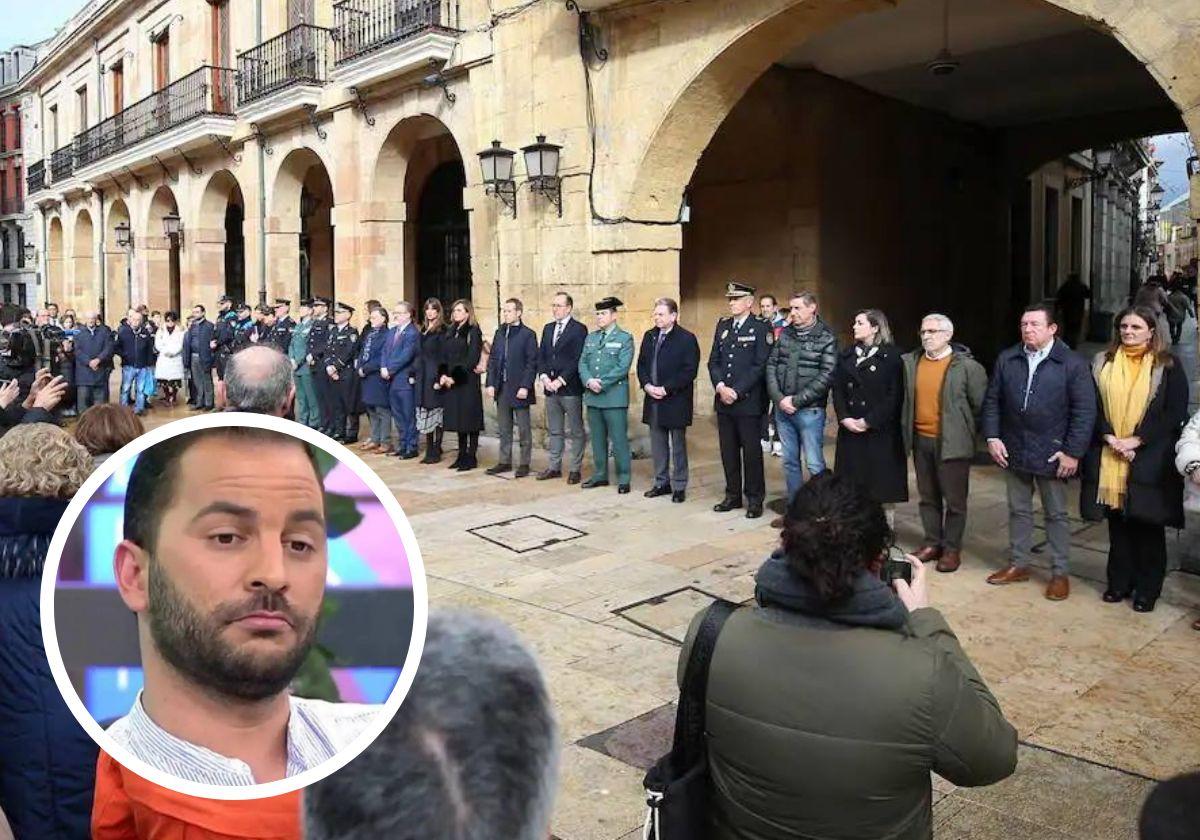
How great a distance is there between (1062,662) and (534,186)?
22.0 ft

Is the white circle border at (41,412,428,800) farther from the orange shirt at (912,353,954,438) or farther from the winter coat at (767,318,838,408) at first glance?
the winter coat at (767,318,838,408)

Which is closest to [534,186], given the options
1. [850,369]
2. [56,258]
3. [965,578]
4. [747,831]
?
[850,369]

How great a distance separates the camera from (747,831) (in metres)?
1.91

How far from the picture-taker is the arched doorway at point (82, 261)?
25.0 metres

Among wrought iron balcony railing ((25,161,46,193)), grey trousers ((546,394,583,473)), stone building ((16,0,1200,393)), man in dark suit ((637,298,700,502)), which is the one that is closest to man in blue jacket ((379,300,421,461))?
stone building ((16,0,1200,393))

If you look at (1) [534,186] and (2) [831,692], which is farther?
(1) [534,186]

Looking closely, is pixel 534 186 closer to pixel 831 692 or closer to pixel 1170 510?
pixel 1170 510

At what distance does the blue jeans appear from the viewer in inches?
260

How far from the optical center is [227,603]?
82cm

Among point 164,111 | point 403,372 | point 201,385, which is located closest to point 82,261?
point 164,111

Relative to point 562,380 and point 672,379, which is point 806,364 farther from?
point 562,380

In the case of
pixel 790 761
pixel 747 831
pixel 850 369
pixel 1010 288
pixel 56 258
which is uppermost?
pixel 56 258

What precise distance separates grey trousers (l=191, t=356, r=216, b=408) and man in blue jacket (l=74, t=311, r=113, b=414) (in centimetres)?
101

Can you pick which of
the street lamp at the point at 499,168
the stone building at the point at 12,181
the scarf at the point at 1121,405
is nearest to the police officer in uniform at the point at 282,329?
the street lamp at the point at 499,168
